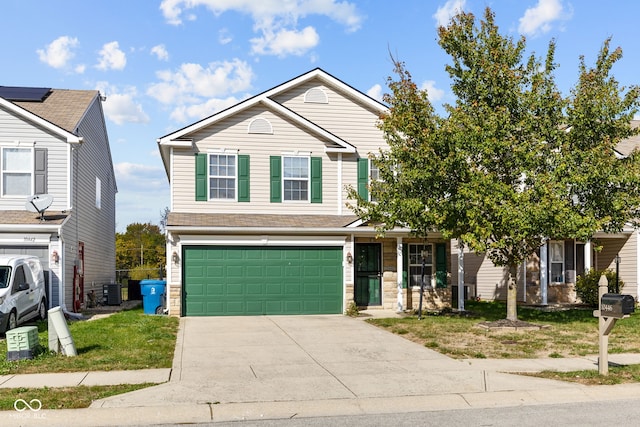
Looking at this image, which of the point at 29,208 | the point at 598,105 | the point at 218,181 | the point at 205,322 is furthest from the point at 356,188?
the point at 29,208

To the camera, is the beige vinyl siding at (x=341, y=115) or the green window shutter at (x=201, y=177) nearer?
the green window shutter at (x=201, y=177)

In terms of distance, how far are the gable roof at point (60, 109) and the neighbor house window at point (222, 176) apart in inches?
167

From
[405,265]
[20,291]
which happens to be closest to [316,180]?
[405,265]

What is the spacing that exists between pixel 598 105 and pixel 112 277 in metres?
23.5

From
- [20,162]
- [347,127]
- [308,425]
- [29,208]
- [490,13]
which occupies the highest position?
[490,13]

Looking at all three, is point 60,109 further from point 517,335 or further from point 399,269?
point 517,335

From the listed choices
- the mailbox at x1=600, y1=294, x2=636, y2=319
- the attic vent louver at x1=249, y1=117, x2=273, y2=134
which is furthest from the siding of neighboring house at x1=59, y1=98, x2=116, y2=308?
the mailbox at x1=600, y1=294, x2=636, y2=319

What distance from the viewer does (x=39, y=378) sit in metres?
10.1

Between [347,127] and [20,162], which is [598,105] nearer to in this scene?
[347,127]

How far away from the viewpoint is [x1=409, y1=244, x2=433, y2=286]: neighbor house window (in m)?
21.8

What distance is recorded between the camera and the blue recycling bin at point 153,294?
2000 cm

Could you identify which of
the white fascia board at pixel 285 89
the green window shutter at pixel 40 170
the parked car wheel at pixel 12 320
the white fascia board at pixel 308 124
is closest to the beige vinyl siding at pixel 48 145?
the green window shutter at pixel 40 170

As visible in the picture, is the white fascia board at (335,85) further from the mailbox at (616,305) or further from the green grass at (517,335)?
the mailbox at (616,305)

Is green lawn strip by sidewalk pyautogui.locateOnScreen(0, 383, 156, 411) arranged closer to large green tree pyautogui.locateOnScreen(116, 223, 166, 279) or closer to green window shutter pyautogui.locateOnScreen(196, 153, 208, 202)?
green window shutter pyautogui.locateOnScreen(196, 153, 208, 202)
